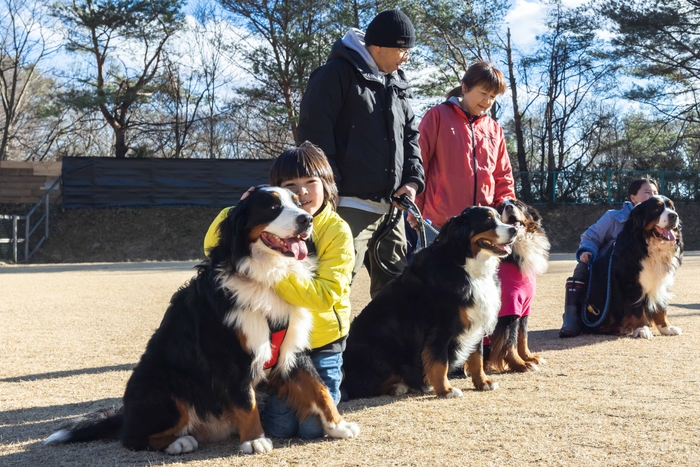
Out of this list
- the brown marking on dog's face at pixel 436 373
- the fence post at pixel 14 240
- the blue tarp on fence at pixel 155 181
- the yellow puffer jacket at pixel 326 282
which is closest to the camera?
the yellow puffer jacket at pixel 326 282

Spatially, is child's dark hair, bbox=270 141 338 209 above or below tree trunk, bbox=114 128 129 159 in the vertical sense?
below

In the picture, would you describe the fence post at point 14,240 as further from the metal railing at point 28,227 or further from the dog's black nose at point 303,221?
the dog's black nose at point 303,221

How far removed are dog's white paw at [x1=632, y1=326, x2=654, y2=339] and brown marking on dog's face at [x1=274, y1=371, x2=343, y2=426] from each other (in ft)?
12.2

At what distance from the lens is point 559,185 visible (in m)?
24.2

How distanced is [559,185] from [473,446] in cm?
2261

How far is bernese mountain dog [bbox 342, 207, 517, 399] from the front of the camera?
3.91m

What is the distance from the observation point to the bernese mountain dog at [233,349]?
9.32 ft

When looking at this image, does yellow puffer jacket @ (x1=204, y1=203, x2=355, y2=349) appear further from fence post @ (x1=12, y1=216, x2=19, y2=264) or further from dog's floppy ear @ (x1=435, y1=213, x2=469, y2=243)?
fence post @ (x1=12, y1=216, x2=19, y2=264)

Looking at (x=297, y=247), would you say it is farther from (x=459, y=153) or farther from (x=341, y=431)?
(x=459, y=153)

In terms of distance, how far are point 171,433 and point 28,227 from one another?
62.8 feet

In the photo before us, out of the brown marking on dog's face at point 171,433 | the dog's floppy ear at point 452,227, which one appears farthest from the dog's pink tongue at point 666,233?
the brown marking on dog's face at point 171,433

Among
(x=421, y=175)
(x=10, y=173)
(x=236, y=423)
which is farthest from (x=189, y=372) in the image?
(x=10, y=173)

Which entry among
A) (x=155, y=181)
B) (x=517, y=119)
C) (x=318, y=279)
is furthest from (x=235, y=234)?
(x=517, y=119)

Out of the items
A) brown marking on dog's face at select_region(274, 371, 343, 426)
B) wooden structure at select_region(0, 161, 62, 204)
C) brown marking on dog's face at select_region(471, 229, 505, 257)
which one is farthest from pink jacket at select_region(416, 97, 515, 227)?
wooden structure at select_region(0, 161, 62, 204)
